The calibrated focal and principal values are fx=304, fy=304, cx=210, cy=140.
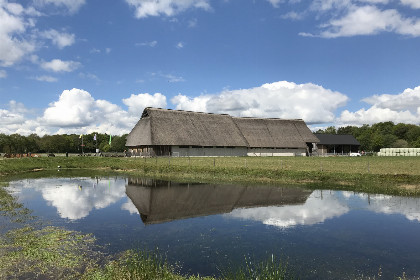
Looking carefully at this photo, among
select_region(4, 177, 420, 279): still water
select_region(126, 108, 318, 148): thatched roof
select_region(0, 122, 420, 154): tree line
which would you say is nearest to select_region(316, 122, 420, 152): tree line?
select_region(0, 122, 420, 154): tree line

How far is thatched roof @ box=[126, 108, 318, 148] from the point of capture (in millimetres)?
56041

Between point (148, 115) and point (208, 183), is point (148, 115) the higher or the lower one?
the higher one

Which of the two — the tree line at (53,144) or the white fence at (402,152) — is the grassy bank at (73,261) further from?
the white fence at (402,152)

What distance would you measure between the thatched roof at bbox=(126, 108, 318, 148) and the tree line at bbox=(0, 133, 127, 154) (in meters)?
31.5

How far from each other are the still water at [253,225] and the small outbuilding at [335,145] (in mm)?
56418

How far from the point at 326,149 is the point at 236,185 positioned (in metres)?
58.1

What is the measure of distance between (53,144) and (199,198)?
10538cm

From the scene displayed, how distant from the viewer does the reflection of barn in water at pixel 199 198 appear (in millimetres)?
15523

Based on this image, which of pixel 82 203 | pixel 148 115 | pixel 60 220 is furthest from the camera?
pixel 148 115

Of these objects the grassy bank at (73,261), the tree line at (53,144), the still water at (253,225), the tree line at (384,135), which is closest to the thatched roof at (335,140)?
the tree line at (384,135)

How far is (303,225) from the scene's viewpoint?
12.9 m

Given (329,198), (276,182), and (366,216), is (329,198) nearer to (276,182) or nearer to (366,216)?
(366,216)

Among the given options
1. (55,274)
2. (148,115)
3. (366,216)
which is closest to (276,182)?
(366,216)

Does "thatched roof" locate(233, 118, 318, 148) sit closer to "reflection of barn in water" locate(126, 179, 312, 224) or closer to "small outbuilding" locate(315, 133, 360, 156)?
"small outbuilding" locate(315, 133, 360, 156)
